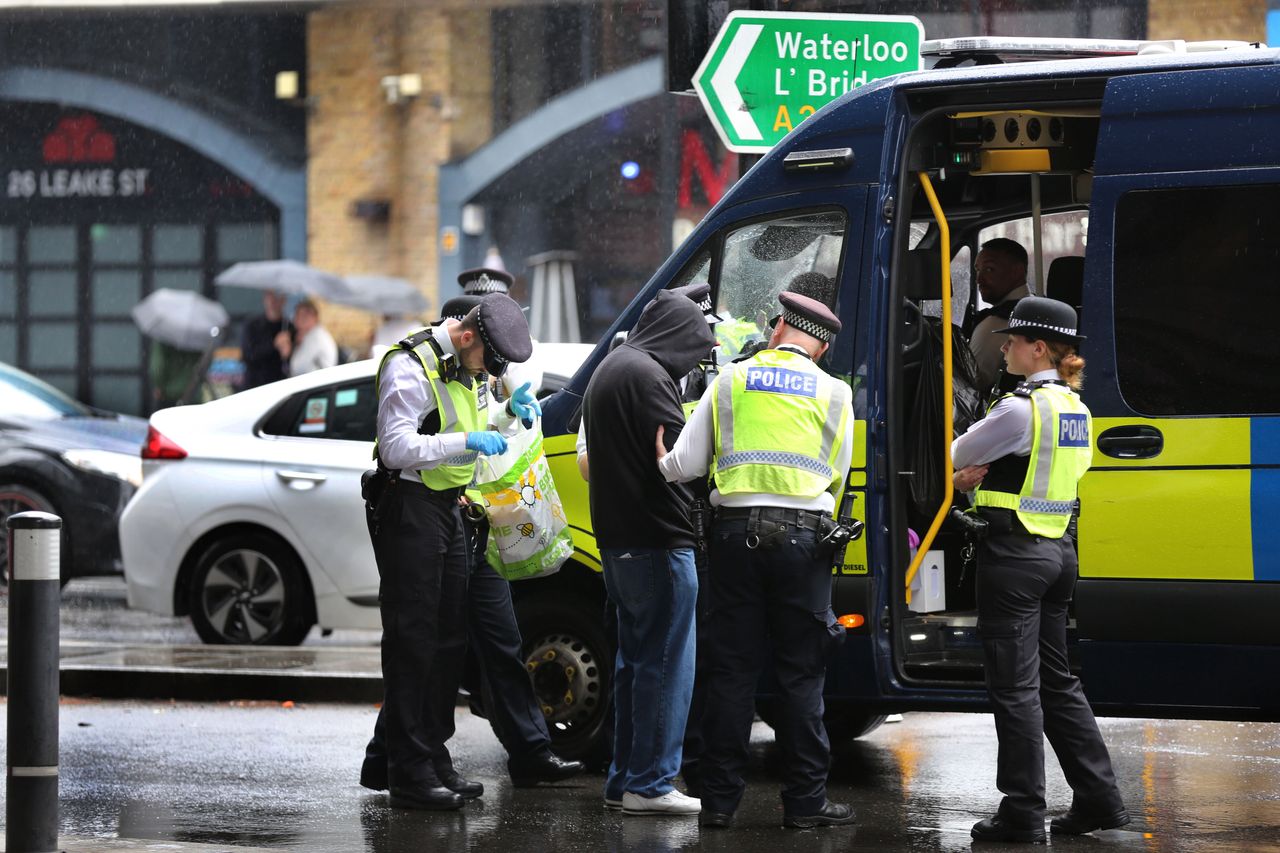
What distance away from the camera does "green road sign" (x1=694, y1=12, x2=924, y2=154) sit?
8.74 metres

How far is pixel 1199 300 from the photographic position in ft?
21.9

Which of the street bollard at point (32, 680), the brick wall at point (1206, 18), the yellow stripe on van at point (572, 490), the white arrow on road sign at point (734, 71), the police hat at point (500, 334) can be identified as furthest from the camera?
the brick wall at point (1206, 18)

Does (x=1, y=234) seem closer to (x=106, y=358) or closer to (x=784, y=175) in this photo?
(x=106, y=358)

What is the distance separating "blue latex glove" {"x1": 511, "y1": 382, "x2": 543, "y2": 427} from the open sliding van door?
193 centimetres

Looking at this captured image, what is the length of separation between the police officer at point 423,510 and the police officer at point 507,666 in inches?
10.5

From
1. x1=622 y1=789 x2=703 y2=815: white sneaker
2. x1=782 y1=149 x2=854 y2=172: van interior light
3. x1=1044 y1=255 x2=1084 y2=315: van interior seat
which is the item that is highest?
x1=782 y1=149 x2=854 y2=172: van interior light

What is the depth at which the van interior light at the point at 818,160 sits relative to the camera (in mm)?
7191

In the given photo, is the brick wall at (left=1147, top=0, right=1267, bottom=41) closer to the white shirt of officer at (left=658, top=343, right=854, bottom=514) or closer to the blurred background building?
the blurred background building

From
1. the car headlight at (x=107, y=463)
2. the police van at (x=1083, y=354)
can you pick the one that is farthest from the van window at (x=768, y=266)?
the car headlight at (x=107, y=463)

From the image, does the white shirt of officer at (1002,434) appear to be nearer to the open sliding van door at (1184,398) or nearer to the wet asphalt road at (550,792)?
the open sliding van door at (1184,398)

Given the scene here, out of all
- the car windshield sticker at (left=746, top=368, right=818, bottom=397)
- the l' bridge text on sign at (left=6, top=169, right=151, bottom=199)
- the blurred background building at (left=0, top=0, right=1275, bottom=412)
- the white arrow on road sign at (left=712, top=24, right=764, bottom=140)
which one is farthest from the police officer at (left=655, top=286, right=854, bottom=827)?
the l' bridge text on sign at (left=6, top=169, right=151, bottom=199)

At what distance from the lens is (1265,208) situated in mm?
6570

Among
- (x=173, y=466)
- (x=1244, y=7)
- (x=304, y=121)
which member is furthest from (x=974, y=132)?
(x=304, y=121)

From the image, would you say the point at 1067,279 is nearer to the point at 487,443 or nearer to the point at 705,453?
the point at 705,453
